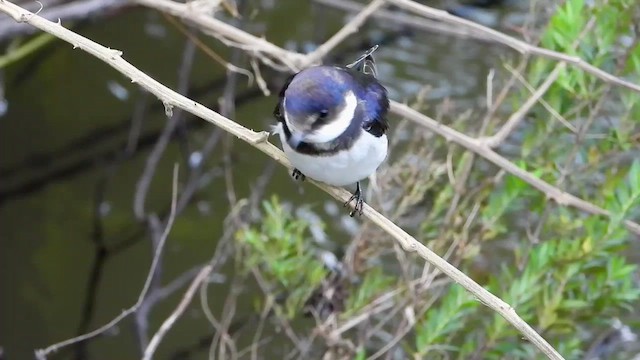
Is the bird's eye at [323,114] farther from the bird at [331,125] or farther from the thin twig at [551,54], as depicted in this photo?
the thin twig at [551,54]

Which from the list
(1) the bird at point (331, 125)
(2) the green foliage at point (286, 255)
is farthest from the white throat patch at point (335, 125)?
(2) the green foliage at point (286, 255)

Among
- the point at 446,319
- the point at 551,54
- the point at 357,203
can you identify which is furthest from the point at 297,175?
the point at 551,54

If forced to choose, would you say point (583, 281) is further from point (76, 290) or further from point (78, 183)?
point (78, 183)

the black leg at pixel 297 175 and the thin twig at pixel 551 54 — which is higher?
the thin twig at pixel 551 54

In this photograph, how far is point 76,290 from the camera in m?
3.49

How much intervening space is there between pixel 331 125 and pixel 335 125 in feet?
0.06

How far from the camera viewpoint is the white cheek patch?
1.83m

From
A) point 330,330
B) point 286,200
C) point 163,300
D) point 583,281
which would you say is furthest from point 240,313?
point 583,281

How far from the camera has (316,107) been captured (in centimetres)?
181

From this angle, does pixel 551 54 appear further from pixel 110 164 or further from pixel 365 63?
pixel 110 164

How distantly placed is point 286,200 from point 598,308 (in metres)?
1.62

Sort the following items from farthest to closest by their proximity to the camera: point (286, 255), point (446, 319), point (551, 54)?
point (286, 255) < point (551, 54) < point (446, 319)

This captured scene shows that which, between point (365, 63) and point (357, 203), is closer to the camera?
point (357, 203)

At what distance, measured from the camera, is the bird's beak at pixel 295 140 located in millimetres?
1814
